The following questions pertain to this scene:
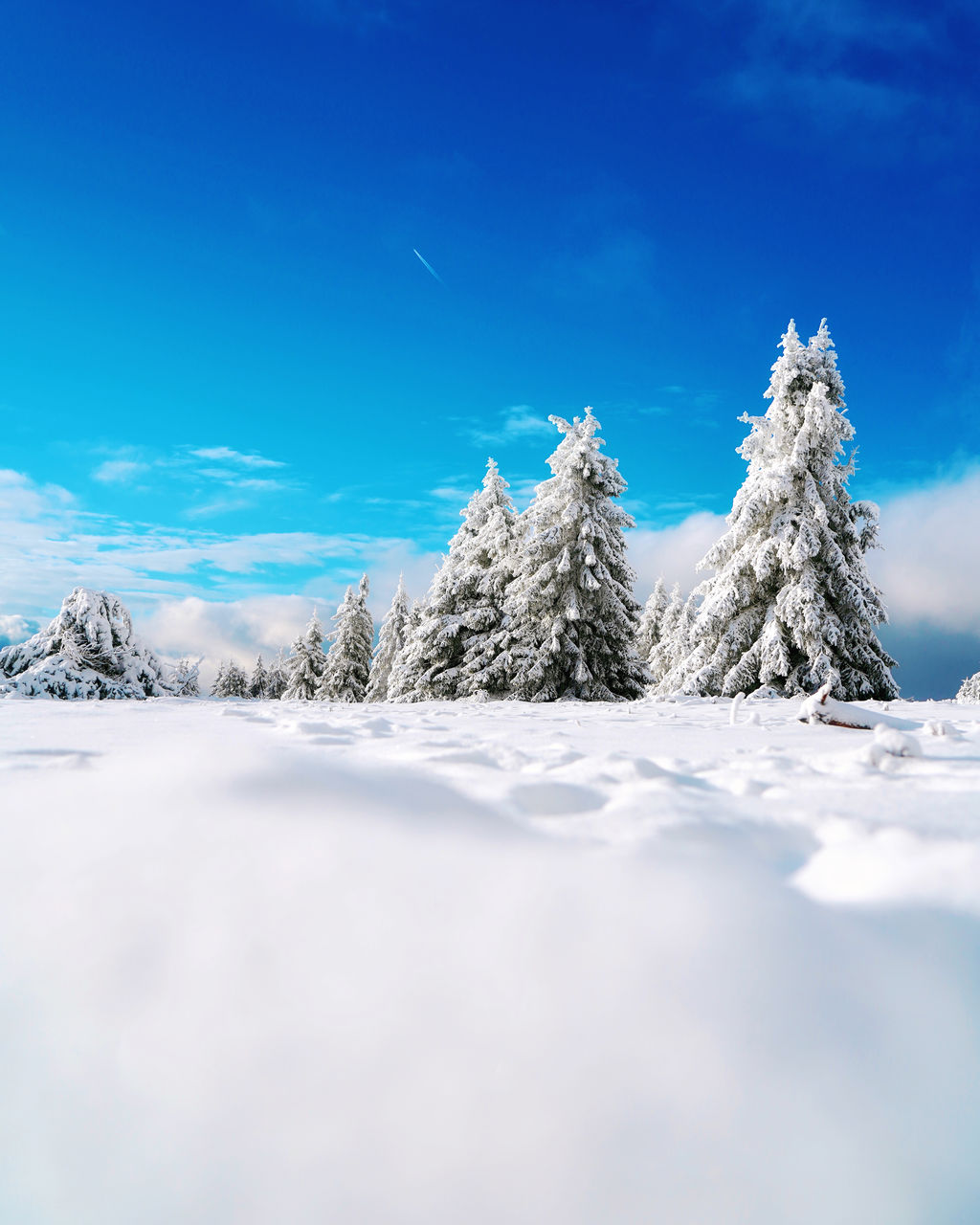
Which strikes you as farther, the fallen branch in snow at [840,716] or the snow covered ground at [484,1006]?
the fallen branch in snow at [840,716]

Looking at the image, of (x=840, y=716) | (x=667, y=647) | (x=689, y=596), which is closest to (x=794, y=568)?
(x=689, y=596)

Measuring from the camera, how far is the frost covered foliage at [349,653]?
30.3 metres

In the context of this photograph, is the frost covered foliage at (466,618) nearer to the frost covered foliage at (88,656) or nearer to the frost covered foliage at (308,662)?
the frost covered foliage at (88,656)

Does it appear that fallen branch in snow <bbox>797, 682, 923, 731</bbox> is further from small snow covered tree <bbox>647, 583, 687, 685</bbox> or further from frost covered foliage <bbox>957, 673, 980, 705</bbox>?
frost covered foliage <bbox>957, 673, 980, 705</bbox>

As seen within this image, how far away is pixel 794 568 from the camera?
12.2 metres

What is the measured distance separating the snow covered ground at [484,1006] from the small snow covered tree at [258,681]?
1736 inches

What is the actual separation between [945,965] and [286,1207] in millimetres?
1421

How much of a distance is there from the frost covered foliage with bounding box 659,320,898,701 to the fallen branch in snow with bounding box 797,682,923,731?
26.2 ft

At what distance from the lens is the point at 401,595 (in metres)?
30.8

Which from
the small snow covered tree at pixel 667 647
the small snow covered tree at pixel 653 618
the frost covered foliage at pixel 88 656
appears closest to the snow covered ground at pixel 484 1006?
the frost covered foliage at pixel 88 656

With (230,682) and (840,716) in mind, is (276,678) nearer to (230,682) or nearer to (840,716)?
(230,682)

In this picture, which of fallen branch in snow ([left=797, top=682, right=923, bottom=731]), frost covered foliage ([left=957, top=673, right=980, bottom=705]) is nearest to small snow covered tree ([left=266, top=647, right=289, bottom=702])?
frost covered foliage ([left=957, top=673, right=980, bottom=705])

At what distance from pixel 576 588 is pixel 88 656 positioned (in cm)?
1023

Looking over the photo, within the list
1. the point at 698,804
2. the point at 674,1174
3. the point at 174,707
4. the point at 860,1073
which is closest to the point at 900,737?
the point at 698,804
